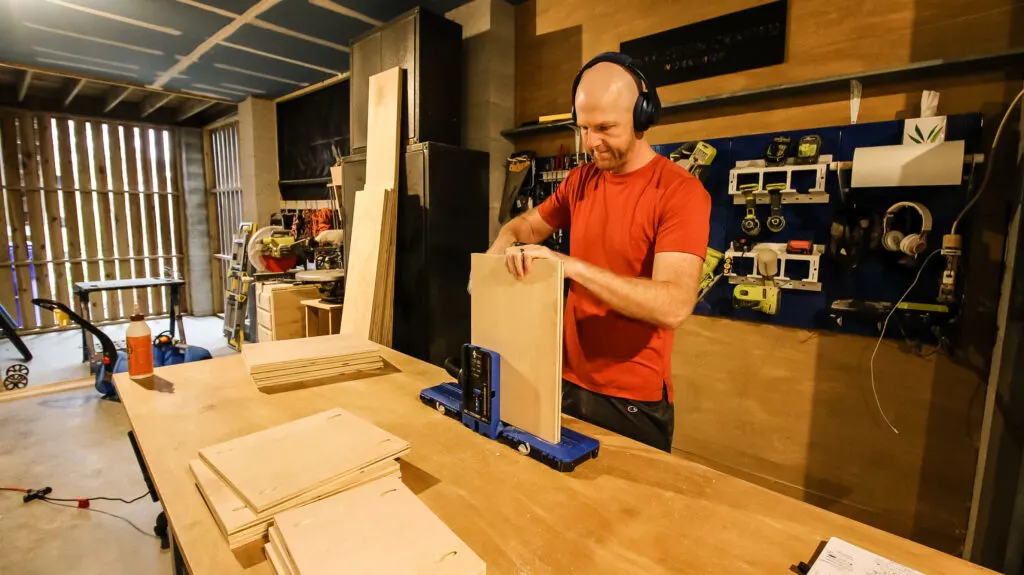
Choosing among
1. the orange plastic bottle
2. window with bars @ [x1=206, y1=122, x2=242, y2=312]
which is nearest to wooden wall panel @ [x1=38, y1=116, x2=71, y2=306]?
window with bars @ [x1=206, y1=122, x2=242, y2=312]

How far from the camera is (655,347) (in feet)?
4.38

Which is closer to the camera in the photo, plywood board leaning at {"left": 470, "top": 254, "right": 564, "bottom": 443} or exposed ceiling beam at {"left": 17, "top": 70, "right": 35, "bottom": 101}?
plywood board leaning at {"left": 470, "top": 254, "right": 564, "bottom": 443}

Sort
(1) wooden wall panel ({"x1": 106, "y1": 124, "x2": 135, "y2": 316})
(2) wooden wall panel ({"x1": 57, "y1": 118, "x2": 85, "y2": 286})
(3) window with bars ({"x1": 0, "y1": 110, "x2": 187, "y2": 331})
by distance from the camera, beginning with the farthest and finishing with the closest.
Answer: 1. (1) wooden wall panel ({"x1": 106, "y1": 124, "x2": 135, "y2": 316})
2. (2) wooden wall panel ({"x1": 57, "y1": 118, "x2": 85, "y2": 286})
3. (3) window with bars ({"x1": 0, "y1": 110, "x2": 187, "y2": 331})

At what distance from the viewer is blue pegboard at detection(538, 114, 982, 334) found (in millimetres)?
1929

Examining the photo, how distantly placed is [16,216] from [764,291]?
27.7 ft

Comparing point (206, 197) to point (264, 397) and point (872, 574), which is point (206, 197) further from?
point (872, 574)

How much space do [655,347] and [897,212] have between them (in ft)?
4.83

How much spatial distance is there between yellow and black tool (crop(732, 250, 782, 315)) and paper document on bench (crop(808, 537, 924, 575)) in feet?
5.77

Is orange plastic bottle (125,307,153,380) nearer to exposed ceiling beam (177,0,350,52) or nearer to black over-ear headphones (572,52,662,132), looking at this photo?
black over-ear headphones (572,52,662,132)

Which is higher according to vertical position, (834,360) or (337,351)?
(337,351)

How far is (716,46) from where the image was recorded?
98.0 inches

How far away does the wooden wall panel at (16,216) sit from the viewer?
5934 mm

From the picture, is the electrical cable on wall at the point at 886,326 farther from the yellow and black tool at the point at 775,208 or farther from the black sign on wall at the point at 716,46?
the black sign on wall at the point at 716,46

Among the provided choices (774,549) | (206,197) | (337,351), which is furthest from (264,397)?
(206,197)
